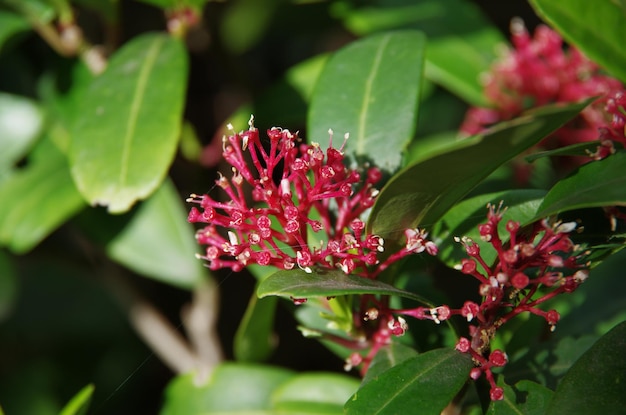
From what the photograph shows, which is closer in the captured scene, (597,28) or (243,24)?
(597,28)

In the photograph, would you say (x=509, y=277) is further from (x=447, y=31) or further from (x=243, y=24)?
(x=243, y=24)

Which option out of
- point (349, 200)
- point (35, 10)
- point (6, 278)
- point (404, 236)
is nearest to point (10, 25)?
point (35, 10)

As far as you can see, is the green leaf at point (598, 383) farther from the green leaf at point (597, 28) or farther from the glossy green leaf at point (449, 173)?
the green leaf at point (597, 28)

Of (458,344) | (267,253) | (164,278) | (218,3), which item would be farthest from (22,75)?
(458,344)

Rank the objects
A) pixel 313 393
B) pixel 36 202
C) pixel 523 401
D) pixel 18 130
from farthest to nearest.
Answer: pixel 18 130 < pixel 36 202 < pixel 313 393 < pixel 523 401

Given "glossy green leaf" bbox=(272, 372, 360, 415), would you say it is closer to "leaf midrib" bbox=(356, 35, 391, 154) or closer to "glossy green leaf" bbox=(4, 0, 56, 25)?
"leaf midrib" bbox=(356, 35, 391, 154)

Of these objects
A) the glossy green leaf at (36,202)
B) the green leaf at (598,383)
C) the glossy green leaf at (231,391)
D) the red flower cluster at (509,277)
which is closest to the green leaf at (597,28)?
the red flower cluster at (509,277)

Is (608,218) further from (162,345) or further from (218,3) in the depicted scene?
(218,3)

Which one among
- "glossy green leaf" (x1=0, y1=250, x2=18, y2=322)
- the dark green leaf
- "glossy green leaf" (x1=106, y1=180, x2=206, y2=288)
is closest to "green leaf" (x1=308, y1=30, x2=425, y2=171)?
the dark green leaf
